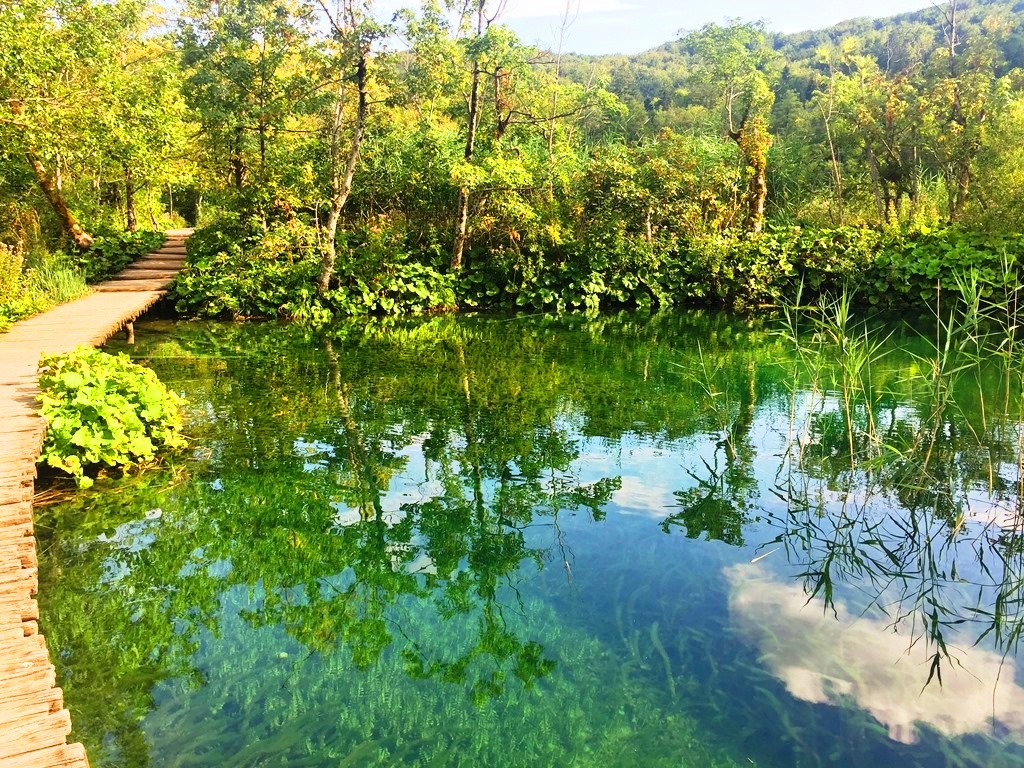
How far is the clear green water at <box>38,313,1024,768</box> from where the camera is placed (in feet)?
9.59

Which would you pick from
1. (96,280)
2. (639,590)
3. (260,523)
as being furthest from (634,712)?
(96,280)

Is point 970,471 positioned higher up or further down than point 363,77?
further down

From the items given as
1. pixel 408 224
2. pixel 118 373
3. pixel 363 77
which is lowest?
pixel 118 373

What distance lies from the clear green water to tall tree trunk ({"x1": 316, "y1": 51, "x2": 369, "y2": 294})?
624 cm

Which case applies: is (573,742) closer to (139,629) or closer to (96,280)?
(139,629)

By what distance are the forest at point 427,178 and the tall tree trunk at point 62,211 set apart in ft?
0.19

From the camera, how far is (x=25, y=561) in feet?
11.2

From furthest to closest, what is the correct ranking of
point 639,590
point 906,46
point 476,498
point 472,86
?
point 906,46 → point 472,86 → point 476,498 → point 639,590

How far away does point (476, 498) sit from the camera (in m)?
5.26

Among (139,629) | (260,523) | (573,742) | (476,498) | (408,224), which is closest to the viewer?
(573,742)

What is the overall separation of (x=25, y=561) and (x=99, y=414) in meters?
2.14

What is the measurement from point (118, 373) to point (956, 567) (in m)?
5.88

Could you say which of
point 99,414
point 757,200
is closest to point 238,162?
point 99,414

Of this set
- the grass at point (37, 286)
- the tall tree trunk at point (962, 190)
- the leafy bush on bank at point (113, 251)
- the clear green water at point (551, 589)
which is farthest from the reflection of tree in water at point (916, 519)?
the leafy bush on bank at point (113, 251)
